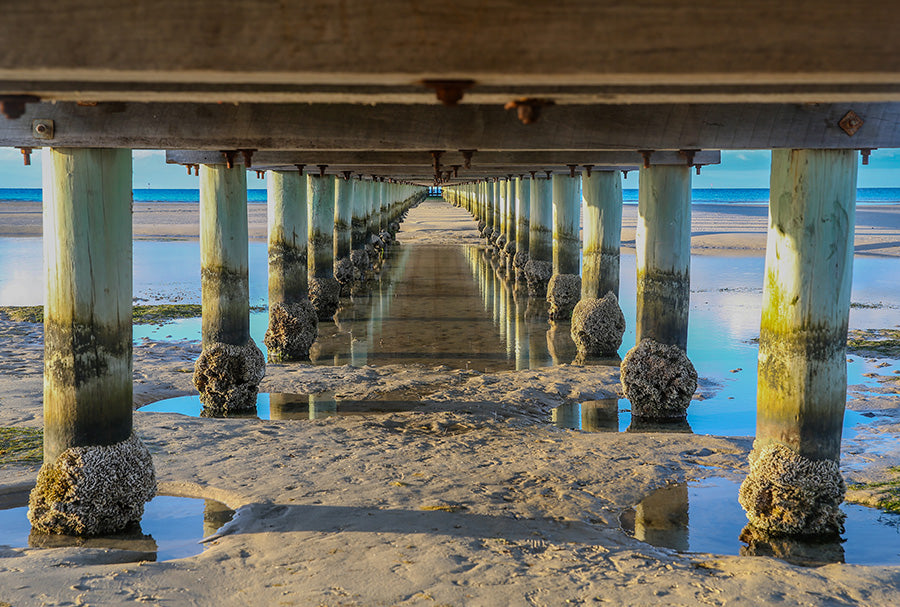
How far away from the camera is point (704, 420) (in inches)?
392

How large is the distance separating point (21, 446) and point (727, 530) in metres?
6.55

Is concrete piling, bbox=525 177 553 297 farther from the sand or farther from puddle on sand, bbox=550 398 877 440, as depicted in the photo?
puddle on sand, bbox=550 398 877 440

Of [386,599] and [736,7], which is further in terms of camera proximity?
[386,599]

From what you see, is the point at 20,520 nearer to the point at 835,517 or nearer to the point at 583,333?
the point at 835,517

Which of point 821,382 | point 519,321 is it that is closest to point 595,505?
point 821,382

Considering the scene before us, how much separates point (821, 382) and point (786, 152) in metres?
1.76

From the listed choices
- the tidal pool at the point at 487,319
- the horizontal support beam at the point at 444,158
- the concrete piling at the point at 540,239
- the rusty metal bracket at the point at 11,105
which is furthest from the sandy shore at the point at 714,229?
the rusty metal bracket at the point at 11,105

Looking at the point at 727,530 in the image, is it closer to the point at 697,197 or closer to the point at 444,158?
the point at 444,158

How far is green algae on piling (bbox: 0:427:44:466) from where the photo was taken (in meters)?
7.90

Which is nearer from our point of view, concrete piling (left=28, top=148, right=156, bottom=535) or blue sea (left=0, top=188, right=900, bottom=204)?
concrete piling (left=28, top=148, right=156, bottom=535)

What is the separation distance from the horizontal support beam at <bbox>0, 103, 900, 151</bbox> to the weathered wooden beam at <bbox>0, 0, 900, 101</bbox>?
3.70 m

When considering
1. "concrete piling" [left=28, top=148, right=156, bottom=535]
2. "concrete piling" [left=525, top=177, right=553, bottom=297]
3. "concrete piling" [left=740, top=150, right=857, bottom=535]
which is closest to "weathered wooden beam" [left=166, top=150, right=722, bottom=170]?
"concrete piling" [left=740, top=150, right=857, bottom=535]

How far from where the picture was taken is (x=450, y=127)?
6.18m

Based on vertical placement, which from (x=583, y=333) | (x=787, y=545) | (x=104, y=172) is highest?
(x=104, y=172)
